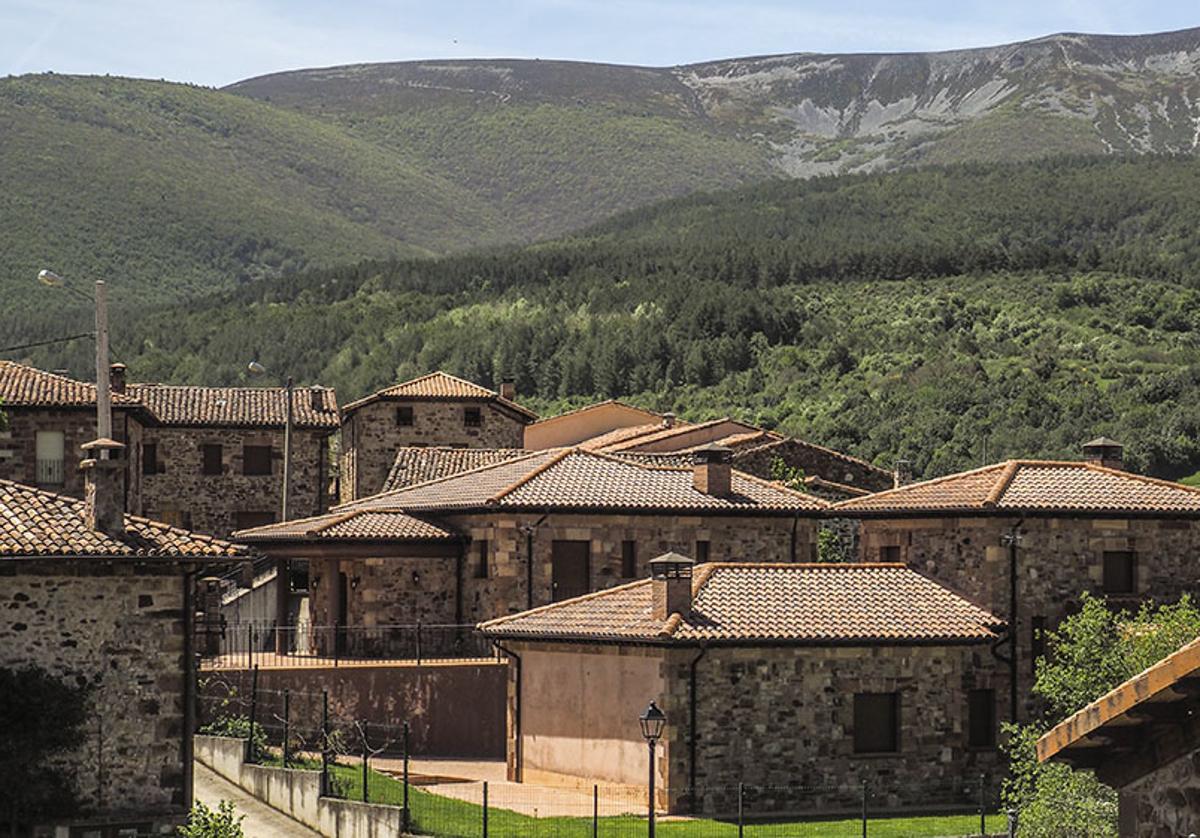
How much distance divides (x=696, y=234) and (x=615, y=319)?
4706 centimetres

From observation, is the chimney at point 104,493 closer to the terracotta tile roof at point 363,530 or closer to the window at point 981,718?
the terracotta tile roof at point 363,530

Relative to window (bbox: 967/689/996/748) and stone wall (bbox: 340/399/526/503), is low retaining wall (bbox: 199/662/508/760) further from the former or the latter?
stone wall (bbox: 340/399/526/503)

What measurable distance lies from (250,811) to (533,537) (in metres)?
10.5

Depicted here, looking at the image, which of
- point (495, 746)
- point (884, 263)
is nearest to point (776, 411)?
point (884, 263)

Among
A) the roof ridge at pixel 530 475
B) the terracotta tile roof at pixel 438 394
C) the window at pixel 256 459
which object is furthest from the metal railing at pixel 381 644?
the terracotta tile roof at pixel 438 394

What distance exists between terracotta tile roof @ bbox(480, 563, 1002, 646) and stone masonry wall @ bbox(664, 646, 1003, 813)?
0.34 metres

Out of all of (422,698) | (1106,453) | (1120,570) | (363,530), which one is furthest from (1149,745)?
(1106,453)

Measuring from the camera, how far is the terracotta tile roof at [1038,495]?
38156mm

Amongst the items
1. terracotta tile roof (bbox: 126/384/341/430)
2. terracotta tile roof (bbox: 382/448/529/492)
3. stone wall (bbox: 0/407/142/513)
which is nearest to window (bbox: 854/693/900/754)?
terracotta tile roof (bbox: 382/448/529/492)

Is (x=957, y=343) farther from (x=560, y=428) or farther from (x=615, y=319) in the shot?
(x=560, y=428)

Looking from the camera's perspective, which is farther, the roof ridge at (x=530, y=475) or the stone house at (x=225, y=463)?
the stone house at (x=225, y=463)

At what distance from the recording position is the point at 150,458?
64938 mm

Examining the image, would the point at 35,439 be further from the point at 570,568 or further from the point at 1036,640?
the point at 1036,640

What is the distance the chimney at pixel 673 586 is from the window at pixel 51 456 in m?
21.4
